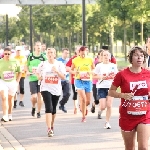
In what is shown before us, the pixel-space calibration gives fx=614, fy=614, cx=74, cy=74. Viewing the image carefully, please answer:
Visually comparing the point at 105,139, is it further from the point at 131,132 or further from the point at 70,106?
the point at 70,106

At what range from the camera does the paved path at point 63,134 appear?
1037 centimetres

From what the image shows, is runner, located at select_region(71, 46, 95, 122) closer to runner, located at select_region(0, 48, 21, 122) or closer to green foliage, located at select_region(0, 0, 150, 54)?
runner, located at select_region(0, 48, 21, 122)

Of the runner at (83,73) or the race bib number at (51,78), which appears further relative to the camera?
the runner at (83,73)

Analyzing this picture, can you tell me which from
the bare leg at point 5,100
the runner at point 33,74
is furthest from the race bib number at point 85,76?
the bare leg at point 5,100

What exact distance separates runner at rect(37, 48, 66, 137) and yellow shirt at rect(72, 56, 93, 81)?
2.44 meters

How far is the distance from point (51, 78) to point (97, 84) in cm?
176

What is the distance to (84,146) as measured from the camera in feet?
33.8

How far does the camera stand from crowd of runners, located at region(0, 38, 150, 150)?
22.9ft

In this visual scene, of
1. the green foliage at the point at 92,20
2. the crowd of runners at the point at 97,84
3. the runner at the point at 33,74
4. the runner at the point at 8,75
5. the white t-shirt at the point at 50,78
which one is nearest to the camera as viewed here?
the crowd of runners at the point at 97,84

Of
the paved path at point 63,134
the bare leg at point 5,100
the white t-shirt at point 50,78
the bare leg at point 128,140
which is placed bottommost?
the paved path at point 63,134

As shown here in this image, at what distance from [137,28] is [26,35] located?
2753cm

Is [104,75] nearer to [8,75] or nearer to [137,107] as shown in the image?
[8,75]

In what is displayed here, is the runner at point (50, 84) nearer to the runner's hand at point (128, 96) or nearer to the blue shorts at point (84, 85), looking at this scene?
the blue shorts at point (84, 85)

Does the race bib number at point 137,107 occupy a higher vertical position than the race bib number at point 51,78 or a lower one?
higher
